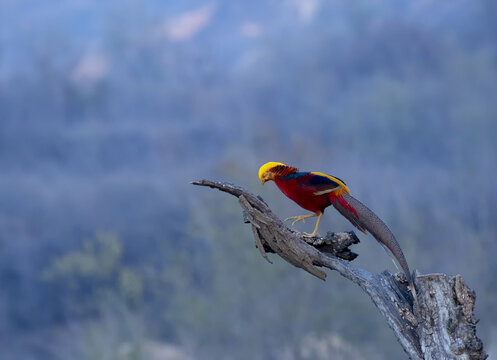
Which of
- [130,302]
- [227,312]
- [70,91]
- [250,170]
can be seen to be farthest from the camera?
[70,91]

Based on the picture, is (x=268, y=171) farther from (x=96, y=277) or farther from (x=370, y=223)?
(x=96, y=277)

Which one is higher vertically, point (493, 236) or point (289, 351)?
point (493, 236)

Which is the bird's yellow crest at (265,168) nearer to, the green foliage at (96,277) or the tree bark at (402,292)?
the tree bark at (402,292)

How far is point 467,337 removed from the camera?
9.27ft

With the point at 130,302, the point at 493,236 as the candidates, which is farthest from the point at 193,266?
the point at 493,236

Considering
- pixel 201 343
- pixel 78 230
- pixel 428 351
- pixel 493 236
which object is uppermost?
pixel 493 236

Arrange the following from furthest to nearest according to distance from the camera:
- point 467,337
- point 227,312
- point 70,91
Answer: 1. point 70,91
2. point 227,312
3. point 467,337

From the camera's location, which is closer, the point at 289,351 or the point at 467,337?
the point at 467,337

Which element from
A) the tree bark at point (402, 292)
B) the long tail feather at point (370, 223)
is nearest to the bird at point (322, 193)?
the long tail feather at point (370, 223)

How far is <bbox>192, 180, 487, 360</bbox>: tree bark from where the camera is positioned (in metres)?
2.84

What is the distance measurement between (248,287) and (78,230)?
8566 millimetres

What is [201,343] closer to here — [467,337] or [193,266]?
[193,266]

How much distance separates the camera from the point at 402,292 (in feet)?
10.2

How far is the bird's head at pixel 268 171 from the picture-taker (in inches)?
120
